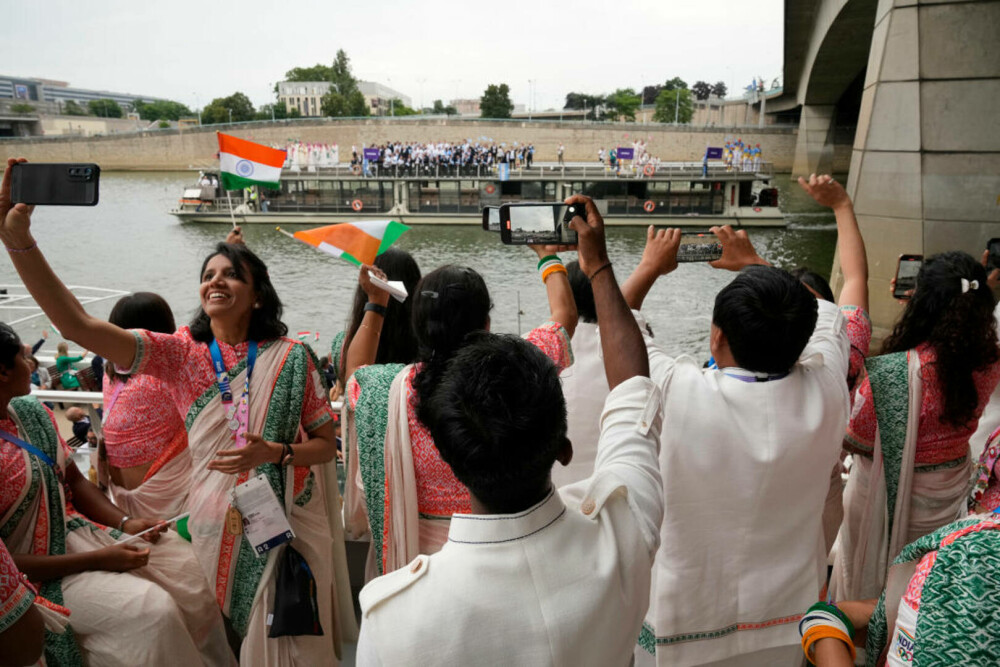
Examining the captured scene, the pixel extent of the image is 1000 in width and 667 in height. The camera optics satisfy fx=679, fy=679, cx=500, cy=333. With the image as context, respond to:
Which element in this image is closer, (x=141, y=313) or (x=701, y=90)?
(x=141, y=313)

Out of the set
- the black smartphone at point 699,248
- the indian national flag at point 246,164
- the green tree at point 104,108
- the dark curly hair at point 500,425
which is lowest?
the dark curly hair at point 500,425

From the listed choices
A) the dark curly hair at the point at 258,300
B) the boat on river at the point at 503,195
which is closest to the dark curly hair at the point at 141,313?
the dark curly hair at the point at 258,300

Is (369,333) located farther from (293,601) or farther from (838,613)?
(838,613)

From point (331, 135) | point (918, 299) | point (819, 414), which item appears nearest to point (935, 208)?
point (918, 299)

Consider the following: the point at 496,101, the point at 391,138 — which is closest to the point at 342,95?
the point at 496,101

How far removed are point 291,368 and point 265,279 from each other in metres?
0.29

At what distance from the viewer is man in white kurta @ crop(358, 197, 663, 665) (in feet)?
2.92

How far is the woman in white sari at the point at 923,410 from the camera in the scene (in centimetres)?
185

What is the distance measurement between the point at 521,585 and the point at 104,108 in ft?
318

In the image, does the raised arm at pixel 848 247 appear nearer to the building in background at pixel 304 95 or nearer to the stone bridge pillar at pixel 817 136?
the stone bridge pillar at pixel 817 136

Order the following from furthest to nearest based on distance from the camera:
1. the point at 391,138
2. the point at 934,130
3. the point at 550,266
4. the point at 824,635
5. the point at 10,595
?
the point at 391,138 < the point at 934,130 < the point at 550,266 < the point at 10,595 < the point at 824,635

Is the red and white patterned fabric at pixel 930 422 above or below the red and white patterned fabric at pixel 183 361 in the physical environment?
below

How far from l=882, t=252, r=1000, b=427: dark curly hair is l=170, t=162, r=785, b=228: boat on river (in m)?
22.0

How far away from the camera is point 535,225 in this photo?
4.82 ft
